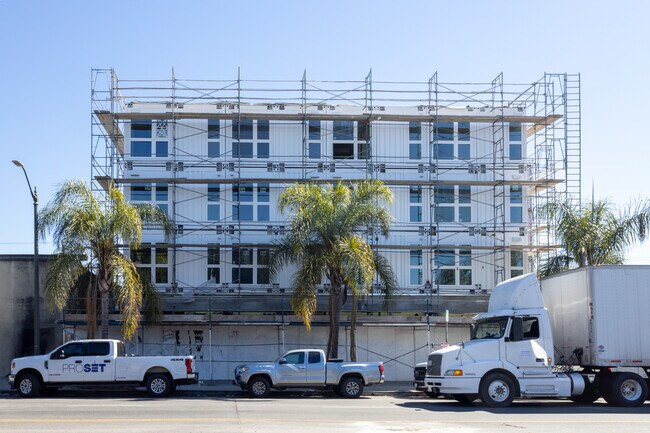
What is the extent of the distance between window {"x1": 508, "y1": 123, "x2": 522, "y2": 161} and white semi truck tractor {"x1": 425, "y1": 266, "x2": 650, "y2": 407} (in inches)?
596

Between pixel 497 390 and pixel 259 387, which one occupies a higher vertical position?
pixel 497 390

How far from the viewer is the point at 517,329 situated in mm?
22109

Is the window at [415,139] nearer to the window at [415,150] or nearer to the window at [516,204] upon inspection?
the window at [415,150]

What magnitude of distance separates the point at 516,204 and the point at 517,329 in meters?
15.5

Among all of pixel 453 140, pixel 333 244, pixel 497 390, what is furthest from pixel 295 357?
pixel 453 140

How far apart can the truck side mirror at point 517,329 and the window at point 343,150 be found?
1573cm

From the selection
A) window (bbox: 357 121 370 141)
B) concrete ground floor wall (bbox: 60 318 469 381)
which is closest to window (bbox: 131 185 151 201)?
concrete ground floor wall (bbox: 60 318 469 381)

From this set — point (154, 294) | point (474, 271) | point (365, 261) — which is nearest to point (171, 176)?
point (154, 294)

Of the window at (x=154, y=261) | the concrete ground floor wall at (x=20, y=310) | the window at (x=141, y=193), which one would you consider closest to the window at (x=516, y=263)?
the window at (x=154, y=261)

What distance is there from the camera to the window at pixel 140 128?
35750 mm

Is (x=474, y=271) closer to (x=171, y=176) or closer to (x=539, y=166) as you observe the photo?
(x=539, y=166)

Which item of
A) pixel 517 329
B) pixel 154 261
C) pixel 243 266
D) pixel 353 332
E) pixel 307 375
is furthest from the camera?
pixel 243 266

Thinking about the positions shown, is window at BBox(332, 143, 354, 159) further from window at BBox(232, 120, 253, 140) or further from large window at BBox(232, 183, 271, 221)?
window at BBox(232, 120, 253, 140)

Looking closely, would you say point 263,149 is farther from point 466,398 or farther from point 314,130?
point 466,398
